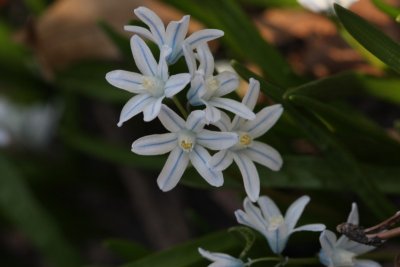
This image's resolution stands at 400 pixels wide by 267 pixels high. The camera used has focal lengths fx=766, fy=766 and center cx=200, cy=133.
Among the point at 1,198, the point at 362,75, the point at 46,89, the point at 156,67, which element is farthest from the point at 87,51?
the point at 156,67

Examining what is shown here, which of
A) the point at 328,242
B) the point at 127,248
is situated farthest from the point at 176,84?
the point at 127,248

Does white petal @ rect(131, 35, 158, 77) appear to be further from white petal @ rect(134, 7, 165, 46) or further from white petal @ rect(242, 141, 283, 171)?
white petal @ rect(242, 141, 283, 171)

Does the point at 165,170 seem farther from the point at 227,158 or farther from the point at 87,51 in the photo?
the point at 87,51

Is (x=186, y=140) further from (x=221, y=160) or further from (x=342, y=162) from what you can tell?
(x=342, y=162)

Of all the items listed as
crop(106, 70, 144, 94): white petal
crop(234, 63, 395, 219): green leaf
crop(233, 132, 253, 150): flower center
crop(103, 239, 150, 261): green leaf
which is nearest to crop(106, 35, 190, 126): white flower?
crop(106, 70, 144, 94): white petal

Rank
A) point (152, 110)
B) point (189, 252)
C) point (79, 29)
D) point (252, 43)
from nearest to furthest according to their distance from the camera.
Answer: point (152, 110) → point (189, 252) → point (252, 43) → point (79, 29)

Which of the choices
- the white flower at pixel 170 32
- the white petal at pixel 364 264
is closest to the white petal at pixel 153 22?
the white flower at pixel 170 32

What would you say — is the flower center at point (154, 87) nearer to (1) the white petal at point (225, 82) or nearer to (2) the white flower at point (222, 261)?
(1) the white petal at point (225, 82)
